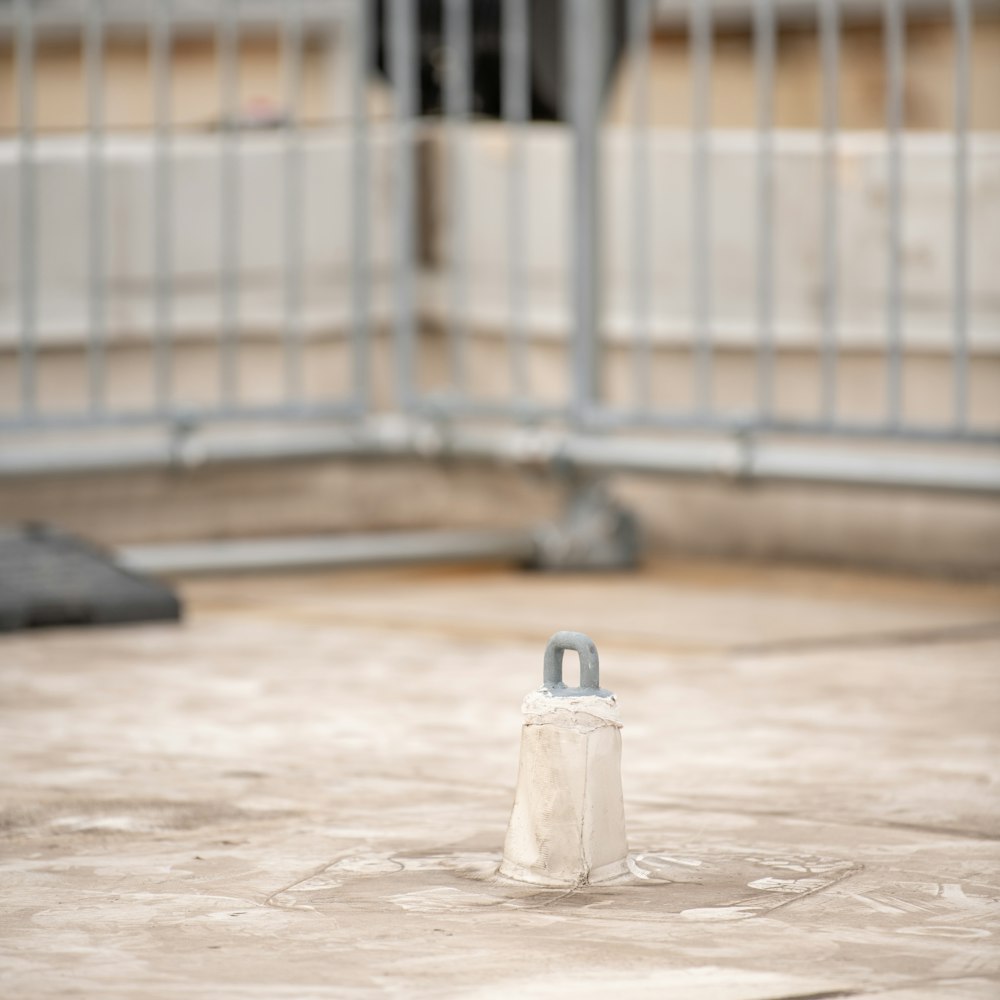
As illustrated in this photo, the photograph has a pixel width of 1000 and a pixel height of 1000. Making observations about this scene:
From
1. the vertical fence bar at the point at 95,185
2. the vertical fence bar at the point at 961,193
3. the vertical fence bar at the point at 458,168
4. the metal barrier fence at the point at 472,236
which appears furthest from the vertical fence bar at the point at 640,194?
the vertical fence bar at the point at 95,185

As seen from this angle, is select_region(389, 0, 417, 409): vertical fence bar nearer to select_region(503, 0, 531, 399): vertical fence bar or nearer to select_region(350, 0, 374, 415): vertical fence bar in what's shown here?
select_region(350, 0, 374, 415): vertical fence bar

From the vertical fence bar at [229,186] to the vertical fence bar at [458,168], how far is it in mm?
633

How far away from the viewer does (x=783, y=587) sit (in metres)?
7.03

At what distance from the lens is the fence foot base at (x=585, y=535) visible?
7371 millimetres

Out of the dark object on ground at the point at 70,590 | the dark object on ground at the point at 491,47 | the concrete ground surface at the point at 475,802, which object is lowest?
the concrete ground surface at the point at 475,802

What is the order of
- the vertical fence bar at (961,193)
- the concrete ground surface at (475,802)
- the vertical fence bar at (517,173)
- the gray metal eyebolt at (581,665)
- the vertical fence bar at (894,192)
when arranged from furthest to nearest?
1. the vertical fence bar at (517,173)
2. the vertical fence bar at (894,192)
3. the vertical fence bar at (961,193)
4. the gray metal eyebolt at (581,665)
5. the concrete ground surface at (475,802)

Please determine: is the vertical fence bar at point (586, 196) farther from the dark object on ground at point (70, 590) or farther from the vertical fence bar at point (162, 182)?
the dark object on ground at point (70, 590)

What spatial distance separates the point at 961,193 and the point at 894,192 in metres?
0.22

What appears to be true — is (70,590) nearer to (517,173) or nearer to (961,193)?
(517,173)

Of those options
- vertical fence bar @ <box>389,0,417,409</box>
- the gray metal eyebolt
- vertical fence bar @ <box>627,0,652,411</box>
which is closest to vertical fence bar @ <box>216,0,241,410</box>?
vertical fence bar @ <box>389,0,417,409</box>

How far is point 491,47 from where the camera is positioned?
7461 mm

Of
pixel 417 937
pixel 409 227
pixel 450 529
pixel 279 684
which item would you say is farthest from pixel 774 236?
pixel 417 937

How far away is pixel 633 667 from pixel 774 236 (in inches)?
72.6

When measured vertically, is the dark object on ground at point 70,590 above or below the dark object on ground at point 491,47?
below
